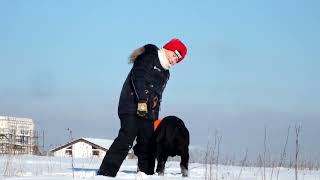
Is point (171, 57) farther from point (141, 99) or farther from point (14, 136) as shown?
point (14, 136)

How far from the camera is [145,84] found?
255 inches

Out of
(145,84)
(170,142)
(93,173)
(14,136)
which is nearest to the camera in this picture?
(145,84)

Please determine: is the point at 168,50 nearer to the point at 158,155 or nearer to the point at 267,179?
the point at 158,155

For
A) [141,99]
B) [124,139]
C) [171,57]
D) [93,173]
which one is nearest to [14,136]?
[93,173]

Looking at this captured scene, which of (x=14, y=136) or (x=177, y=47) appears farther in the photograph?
(x=14, y=136)

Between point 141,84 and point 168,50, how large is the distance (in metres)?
0.66

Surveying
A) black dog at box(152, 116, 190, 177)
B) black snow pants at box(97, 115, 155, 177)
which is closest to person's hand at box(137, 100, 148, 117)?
black snow pants at box(97, 115, 155, 177)

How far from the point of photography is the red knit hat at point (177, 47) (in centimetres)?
679

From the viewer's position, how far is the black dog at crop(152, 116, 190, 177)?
7.03 meters

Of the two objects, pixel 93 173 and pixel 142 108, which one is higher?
pixel 142 108

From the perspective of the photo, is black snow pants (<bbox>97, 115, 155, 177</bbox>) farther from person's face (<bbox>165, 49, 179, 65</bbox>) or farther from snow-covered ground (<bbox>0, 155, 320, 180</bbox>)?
person's face (<bbox>165, 49, 179, 65</bbox>)

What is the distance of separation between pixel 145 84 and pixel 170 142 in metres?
1.04

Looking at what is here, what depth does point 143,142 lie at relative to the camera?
22.6 feet

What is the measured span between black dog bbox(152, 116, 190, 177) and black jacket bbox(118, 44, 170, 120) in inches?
13.4
